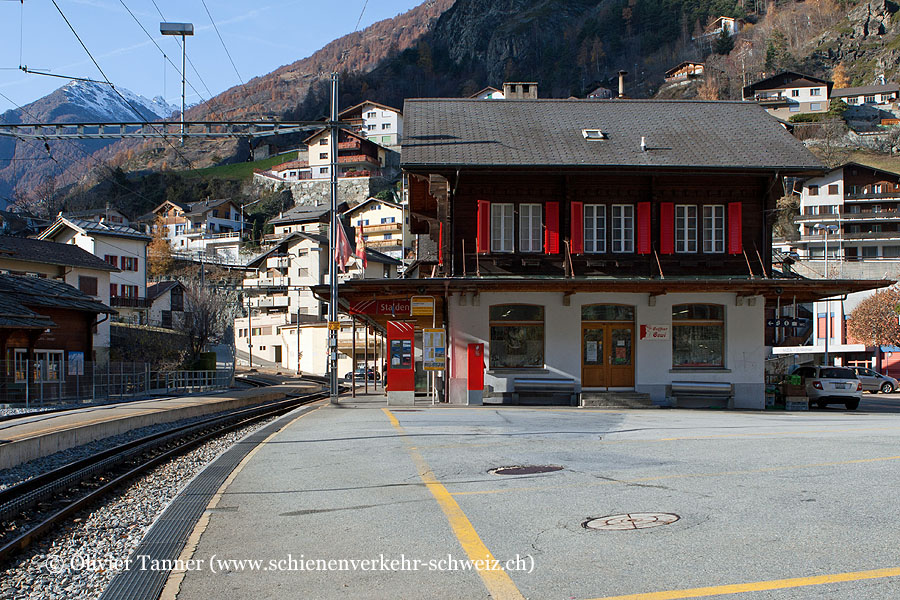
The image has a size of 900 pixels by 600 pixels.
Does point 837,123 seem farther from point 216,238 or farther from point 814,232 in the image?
point 216,238

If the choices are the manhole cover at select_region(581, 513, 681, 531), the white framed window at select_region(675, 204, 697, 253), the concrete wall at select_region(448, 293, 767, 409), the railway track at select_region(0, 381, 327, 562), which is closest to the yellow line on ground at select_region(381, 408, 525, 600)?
the manhole cover at select_region(581, 513, 681, 531)

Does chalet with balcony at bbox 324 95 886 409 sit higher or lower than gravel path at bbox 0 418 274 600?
higher

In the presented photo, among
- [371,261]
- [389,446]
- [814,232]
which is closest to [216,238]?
[371,261]

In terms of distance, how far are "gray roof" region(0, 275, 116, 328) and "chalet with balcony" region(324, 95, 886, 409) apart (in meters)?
11.1

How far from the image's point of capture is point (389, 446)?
13.9m

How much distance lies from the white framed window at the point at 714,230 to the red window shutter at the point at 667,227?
1214 mm

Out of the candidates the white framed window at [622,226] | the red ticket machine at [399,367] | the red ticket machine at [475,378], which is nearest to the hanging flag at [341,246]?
the red ticket machine at [399,367]

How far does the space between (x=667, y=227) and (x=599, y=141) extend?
390 centimetres

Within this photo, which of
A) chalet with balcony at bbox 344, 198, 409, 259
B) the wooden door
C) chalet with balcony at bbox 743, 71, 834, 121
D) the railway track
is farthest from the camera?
chalet with balcony at bbox 743, 71, 834, 121

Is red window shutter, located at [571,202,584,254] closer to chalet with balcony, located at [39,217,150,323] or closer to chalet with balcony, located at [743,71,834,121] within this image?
chalet with balcony, located at [39,217,150,323]

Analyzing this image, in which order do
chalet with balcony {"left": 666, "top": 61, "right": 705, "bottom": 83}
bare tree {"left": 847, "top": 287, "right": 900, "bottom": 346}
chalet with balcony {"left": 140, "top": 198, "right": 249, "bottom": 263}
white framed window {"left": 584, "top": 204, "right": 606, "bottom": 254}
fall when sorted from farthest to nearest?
chalet with balcony {"left": 666, "top": 61, "right": 705, "bottom": 83} < chalet with balcony {"left": 140, "top": 198, "right": 249, "bottom": 263} < bare tree {"left": 847, "top": 287, "right": 900, "bottom": 346} < white framed window {"left": 584, "top": 204, "right": 606, "bottom": 254}

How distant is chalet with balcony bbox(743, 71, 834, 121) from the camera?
133 m

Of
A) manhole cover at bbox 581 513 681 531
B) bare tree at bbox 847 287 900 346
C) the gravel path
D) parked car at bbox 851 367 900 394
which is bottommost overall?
parked car at bbox 851 367 900 394

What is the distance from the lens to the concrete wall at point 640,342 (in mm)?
26391
